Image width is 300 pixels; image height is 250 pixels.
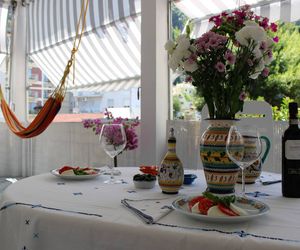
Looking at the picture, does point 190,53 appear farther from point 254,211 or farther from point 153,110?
point 153,110

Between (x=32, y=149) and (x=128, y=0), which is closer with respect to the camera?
(x=128, y=0)

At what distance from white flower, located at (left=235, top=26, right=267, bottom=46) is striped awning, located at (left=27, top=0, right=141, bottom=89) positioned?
2680mm

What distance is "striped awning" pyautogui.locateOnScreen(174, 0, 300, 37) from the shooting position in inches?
Result: 105

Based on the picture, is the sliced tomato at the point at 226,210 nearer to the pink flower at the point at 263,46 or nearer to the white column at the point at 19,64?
the pink flower at the point at 263,46

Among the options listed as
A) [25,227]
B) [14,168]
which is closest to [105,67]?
[14,168]

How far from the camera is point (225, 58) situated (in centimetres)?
106

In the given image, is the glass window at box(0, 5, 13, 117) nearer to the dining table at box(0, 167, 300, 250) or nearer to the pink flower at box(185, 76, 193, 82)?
the dining table at box(0, 167, 300, 250)

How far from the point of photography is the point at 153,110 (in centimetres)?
327

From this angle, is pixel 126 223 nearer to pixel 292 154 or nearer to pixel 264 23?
pixel 292 154

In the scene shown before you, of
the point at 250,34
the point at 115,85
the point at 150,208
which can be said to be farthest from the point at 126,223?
the point at 115,85

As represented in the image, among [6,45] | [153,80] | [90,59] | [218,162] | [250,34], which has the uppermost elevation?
[6,45]

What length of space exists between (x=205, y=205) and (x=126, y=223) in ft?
0.62

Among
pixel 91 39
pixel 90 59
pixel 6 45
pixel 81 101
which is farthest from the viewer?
pixel 6 45

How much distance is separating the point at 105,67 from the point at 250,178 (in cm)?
316
